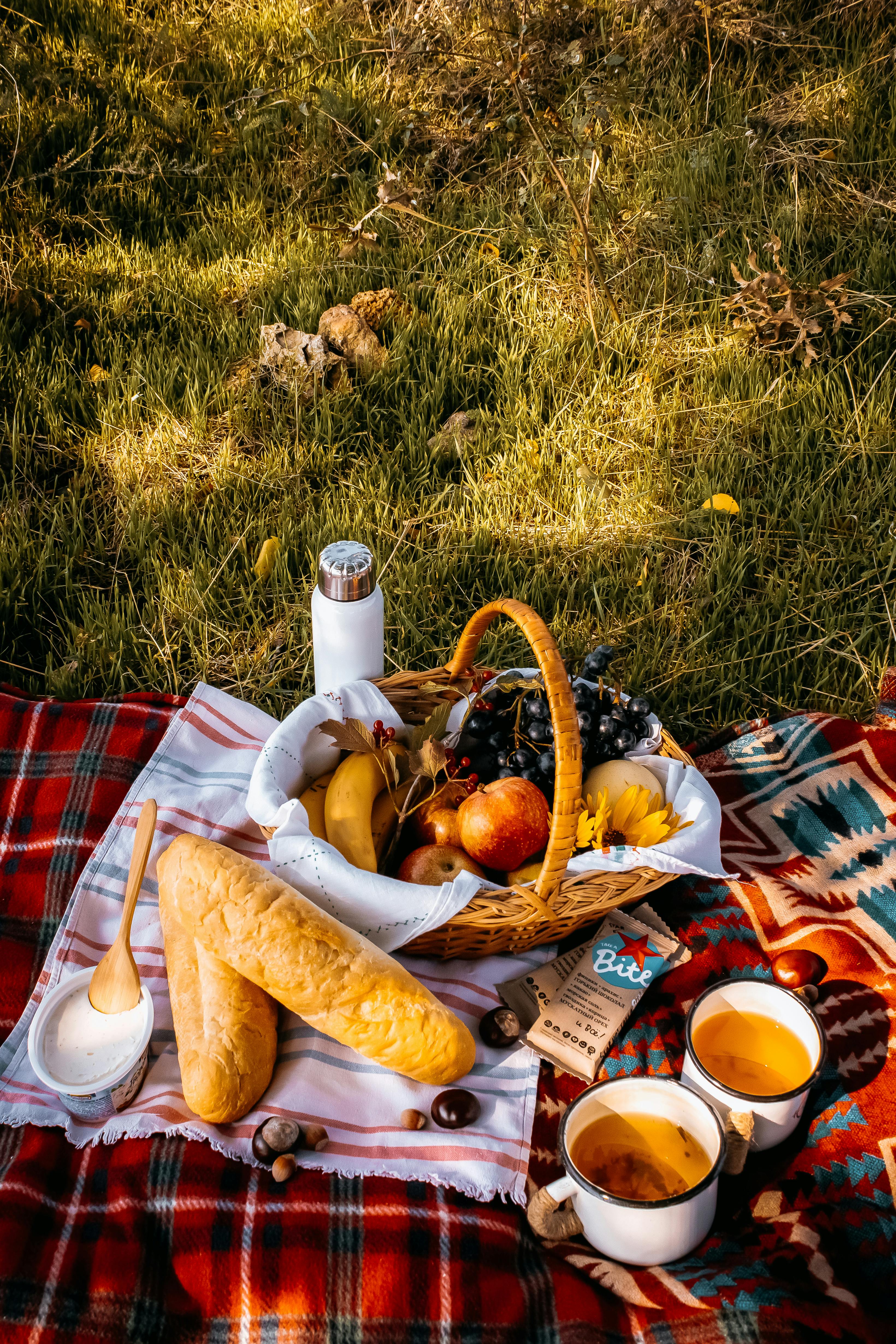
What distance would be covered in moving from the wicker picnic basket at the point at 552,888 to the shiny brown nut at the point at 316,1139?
31 cm

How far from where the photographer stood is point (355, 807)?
70.0 inches

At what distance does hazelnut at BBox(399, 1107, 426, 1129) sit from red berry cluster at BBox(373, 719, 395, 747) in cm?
60

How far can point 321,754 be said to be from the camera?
189 cm

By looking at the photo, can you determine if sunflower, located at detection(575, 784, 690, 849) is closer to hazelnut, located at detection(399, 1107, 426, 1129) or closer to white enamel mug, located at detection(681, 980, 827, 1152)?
white enamel mug, located at detection(681, 980, 827, 1152)

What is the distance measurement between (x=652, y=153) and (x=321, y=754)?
10.0ft

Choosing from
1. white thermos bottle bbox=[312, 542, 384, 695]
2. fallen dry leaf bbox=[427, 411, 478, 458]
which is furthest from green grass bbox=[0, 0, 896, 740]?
white thermos bottle bbox=[312, 542, 384, 695]

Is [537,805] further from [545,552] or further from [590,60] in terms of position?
[590,60]

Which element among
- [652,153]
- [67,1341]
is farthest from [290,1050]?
[652,153]

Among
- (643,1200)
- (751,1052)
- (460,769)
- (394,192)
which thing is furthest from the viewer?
(394,192)

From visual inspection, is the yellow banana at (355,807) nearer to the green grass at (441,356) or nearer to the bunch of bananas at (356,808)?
the bunch of bananas at (356,808)

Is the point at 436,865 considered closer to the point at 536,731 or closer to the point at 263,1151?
the point at 536,731

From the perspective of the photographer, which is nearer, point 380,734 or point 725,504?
point 380,734

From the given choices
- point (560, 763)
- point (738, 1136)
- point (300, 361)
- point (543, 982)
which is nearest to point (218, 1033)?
point (543, 982)

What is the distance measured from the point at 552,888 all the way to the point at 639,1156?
1.25 feet
